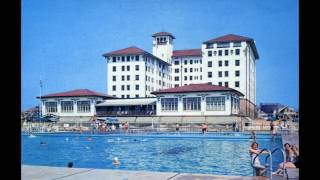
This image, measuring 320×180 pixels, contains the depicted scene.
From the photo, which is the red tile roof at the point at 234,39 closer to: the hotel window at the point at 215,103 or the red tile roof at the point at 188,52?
the red tile roof at the point at 188,52

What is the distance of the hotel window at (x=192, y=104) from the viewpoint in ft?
37.8

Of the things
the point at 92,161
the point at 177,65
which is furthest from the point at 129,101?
the point at 92,161

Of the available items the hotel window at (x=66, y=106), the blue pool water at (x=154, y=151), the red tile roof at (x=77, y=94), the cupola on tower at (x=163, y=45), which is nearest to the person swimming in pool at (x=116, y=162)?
the blue pool water at (x=154, y=151)

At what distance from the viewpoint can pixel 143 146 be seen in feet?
35.3

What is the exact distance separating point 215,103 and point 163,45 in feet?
10.0

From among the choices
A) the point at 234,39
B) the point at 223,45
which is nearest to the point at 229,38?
the point at 234,39

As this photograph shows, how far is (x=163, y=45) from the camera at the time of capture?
917 centimetres

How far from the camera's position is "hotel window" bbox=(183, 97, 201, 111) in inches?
454

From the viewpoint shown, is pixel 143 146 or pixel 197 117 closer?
pixel 143 146

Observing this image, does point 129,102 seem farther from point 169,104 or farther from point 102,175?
point 102,175

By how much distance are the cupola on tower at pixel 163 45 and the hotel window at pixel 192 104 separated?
1.72 metres

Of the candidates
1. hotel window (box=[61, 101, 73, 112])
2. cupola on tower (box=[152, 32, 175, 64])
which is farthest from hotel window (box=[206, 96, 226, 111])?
hotel window (box=[61, 101, 73, 112])

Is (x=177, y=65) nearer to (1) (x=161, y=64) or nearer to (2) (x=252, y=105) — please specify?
(1) (x=161, y=64)
